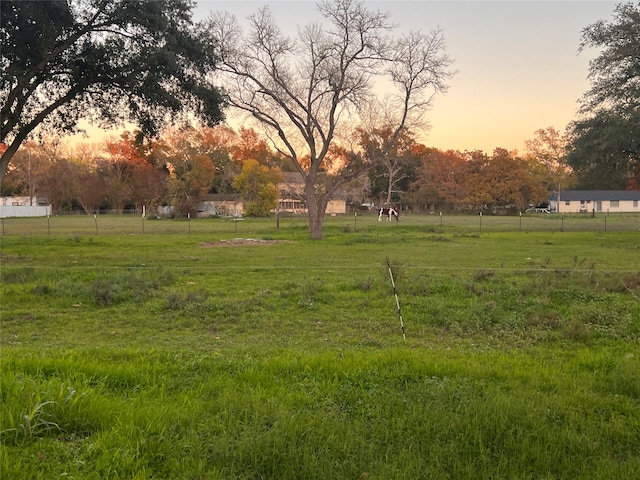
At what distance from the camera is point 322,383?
434 cm

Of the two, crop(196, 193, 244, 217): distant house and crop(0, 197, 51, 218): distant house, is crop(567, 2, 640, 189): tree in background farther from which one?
crop(0, 197, 51, 218): distant house

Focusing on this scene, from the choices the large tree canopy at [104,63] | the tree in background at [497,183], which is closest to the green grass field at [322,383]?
the large tree canopy at [104,63]

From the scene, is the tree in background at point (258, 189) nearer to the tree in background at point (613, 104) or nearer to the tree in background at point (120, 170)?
the tree in background at point (120, 170)

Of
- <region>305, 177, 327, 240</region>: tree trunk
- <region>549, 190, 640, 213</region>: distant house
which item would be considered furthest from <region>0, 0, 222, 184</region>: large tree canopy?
<region>549, 190, 640, 213</region>: distant house

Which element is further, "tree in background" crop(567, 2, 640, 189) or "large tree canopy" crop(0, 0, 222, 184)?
"tree in background" crop(567, 2, 640, 189)

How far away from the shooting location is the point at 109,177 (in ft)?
244

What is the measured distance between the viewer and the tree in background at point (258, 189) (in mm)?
61312

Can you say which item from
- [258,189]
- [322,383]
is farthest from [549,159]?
[322,383]

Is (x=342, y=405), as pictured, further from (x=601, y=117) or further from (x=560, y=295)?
(x=601, y=117)

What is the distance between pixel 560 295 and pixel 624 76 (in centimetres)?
2012

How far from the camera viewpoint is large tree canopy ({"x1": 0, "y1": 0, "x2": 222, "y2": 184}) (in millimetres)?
13945

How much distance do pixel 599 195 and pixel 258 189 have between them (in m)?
67.5

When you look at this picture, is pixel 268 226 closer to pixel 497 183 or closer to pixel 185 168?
pixel 185 168

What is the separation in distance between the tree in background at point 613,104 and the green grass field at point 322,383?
16033 mm
